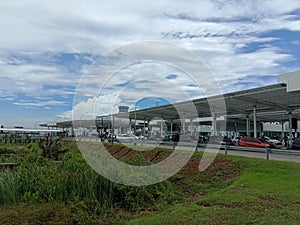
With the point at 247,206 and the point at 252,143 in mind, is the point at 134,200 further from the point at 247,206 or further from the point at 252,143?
the point at 252,143

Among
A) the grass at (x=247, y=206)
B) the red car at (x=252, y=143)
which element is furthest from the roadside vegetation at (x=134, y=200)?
the red car at (x=252, y=143)

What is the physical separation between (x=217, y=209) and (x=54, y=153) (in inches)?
673

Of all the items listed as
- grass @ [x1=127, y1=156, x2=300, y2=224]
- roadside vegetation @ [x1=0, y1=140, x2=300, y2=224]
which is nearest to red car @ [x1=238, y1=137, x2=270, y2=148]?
roadside vegetation @ [x1=0, y1=140, x2=300, y2=224]

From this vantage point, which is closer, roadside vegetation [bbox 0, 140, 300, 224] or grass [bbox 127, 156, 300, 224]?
grass [bbox 127, 156, 300, 224]

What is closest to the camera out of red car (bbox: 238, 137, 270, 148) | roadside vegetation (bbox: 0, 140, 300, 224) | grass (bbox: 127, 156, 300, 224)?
grass (bbox: 127, 156, 300, 224)

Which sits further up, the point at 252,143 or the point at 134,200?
the point at 252,143

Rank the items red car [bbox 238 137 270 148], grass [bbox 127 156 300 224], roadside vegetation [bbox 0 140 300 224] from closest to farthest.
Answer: grass [bbox 127 156 300 224] < roadside vegetation [bbox 0 140 300 224] < red car [bbox 238 137 270 148]

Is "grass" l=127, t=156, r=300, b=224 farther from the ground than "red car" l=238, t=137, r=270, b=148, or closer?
closer

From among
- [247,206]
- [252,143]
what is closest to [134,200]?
[247,206]

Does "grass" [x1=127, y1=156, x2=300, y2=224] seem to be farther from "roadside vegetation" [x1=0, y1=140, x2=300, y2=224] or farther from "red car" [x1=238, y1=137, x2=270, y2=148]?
"red car" [x1=238, y1=137, x2=270, y2=148]

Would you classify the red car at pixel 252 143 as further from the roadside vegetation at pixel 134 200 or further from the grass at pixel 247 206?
the grass at pixel 247 206

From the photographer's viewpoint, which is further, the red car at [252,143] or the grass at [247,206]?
the red car at [252,143]

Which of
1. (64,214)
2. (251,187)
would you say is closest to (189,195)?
(251,187)

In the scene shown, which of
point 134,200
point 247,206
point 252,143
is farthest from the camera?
point 252,143
